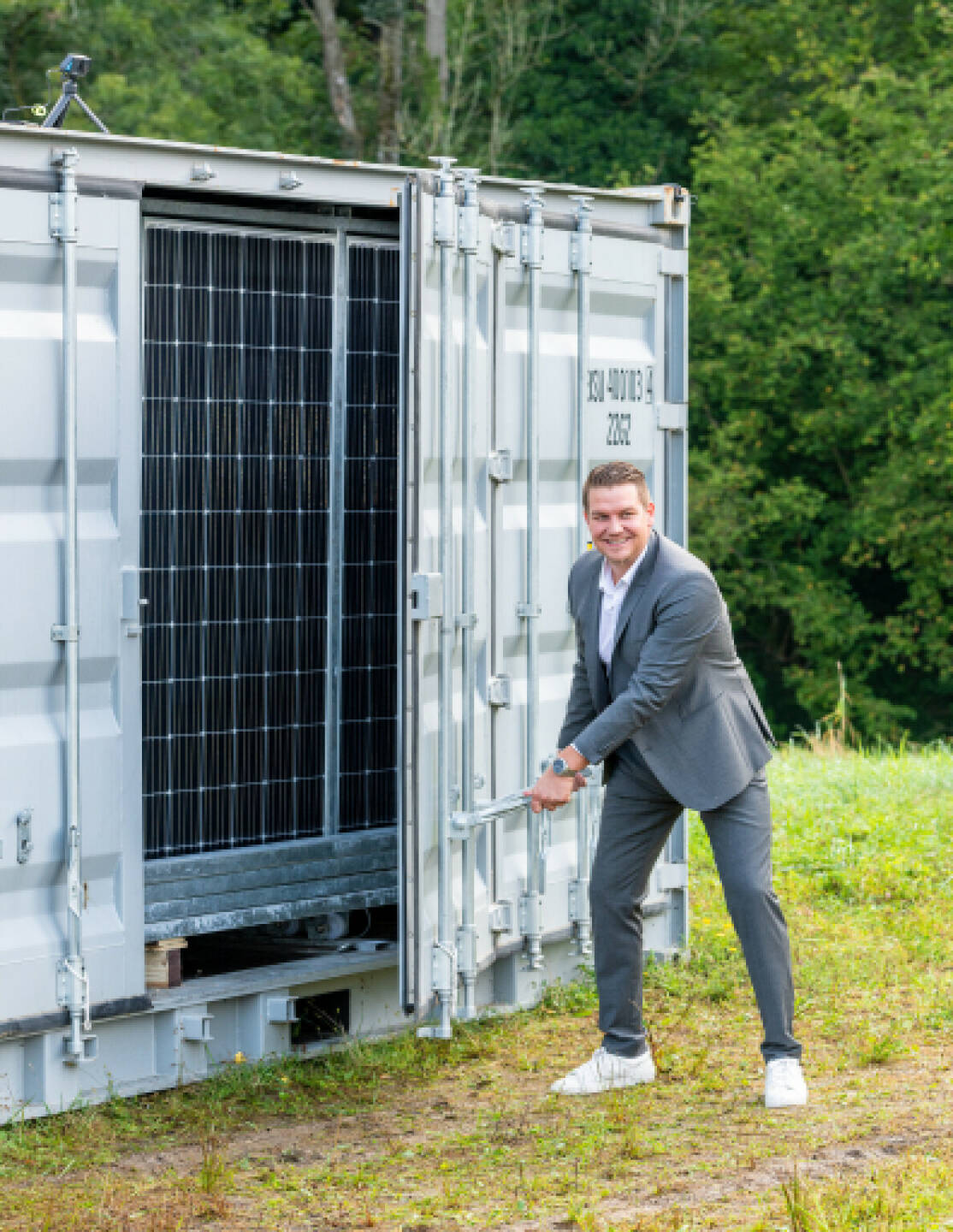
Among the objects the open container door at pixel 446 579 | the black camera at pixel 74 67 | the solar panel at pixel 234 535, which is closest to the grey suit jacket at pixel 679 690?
the open container door at pixel 446 579

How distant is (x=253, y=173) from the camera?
591cm

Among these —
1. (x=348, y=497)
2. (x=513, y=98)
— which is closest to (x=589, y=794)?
(x=348, y=497)

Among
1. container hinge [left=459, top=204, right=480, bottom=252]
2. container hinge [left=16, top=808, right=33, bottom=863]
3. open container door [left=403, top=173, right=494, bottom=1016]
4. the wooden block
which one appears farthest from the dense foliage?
container hinge [left=16, top=808, right=33, bottom=863]

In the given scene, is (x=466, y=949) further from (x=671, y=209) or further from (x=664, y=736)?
(x=671, y=209)

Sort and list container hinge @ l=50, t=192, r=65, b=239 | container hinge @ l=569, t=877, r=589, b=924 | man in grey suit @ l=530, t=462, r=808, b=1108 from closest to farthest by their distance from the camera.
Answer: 1. container hinge @ l=50, t=192, r=65, b=239
2. man in grey suit @ l=530, t=462, r=808, b=1108
3. container hinge @ l=569, t=877, r=589, b=924

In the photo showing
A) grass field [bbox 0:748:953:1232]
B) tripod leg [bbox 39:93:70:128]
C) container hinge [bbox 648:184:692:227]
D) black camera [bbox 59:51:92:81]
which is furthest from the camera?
container hinge [bbox 648:184:692:227]

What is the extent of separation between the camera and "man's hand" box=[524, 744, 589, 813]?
571 centimetres

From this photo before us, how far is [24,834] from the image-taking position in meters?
5.47

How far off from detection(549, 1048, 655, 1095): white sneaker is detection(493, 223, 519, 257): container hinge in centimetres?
274

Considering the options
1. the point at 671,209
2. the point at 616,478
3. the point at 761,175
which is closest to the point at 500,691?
the point at 616,478

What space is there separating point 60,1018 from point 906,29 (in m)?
29.1

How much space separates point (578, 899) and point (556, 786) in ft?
4.76

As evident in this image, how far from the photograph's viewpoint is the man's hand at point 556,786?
571 cm

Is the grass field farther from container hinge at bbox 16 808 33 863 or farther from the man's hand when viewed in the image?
the man's hand
